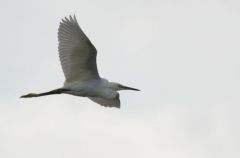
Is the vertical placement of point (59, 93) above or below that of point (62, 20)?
below

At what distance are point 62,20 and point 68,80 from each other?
4.73ft

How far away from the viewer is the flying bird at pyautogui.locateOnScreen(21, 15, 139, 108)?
2106 cm

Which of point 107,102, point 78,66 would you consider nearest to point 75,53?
point 78,66

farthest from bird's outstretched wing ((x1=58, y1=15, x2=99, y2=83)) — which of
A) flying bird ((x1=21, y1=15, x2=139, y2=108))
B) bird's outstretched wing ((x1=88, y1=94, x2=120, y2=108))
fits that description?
bird's outstretched wing ((x1=88, y1=94, x2=120, y2=108))

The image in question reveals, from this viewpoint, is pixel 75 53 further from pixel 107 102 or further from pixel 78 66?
pixel 107 102

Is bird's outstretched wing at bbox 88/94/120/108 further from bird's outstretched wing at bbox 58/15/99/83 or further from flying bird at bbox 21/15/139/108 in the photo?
bird's outstretched wing at bbox 58/15/99/83

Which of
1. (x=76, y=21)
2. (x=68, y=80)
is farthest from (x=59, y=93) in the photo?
(x=76, y=21)

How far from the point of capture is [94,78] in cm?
2159

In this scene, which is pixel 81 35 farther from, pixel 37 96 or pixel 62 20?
pixel 37 96

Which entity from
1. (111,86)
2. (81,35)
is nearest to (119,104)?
(111,86)

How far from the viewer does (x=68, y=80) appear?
21.7 meters

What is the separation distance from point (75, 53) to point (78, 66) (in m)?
0.37

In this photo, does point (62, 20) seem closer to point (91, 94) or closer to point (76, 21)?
point (76, 21)

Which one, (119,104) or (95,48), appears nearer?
(95,48)
